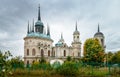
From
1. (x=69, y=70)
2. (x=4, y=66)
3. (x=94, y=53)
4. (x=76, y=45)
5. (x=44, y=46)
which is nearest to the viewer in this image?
(x=4, y=66)

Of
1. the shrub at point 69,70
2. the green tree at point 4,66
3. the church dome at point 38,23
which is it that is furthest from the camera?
the church dome at point 38,23

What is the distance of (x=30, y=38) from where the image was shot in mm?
80562

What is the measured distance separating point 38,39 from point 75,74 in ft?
192

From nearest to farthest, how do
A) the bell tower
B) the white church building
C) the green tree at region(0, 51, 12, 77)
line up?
the green tree at region(0, 51, 12, 77) → the white church building → the bell tower

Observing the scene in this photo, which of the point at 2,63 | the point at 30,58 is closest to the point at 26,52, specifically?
the point at 30,58

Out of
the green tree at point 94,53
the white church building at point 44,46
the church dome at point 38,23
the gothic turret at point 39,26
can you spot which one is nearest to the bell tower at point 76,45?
the white church building at point 44,46

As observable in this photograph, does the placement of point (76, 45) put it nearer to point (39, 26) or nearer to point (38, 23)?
point (39, 26)

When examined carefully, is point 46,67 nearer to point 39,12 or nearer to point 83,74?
point 83,74

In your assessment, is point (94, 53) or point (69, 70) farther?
point (94, 53)

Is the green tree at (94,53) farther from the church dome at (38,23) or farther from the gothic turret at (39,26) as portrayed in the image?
the church dome at (38,23)

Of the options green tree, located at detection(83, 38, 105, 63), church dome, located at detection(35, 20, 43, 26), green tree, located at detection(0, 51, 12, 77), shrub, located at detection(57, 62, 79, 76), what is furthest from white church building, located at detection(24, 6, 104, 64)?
green tree, located at detection(0, 51, 12, 77)

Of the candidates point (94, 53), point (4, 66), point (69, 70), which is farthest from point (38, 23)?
point (4, 66)

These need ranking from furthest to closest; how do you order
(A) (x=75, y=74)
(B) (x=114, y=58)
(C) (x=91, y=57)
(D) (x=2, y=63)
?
(B) (x=114, y=58), (C) (x=91, y=57), (A) (x=75, y=74), (D) (x=2, y=63)

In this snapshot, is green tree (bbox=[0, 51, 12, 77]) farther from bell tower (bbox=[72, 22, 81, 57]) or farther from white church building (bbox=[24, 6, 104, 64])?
bell tower (bbox=[72, 22, 81, 57])
